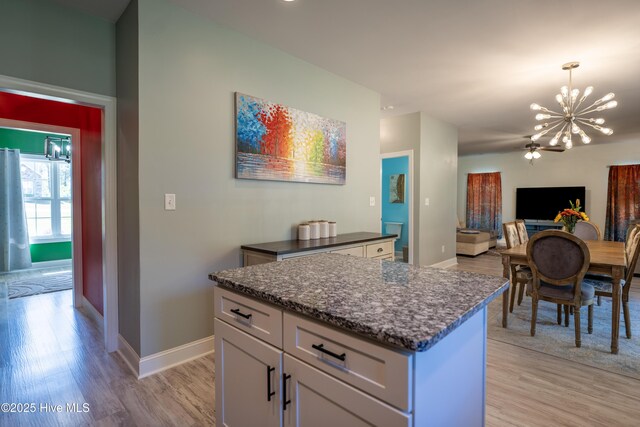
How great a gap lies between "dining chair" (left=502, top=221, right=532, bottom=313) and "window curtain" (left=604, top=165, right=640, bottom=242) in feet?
18.5

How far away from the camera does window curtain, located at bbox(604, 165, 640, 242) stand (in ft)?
23.8

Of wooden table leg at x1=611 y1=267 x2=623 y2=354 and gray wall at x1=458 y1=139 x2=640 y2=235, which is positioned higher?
gray wall at x1=458 y1=139 x2=640 y2=235

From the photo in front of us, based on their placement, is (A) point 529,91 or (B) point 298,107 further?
(A) point 529,91

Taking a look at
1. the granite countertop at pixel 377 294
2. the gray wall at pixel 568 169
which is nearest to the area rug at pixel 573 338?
the granite countertop at pixel 377 294

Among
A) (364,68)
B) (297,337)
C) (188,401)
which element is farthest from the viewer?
(364,68)

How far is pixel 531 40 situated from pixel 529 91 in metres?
1.53

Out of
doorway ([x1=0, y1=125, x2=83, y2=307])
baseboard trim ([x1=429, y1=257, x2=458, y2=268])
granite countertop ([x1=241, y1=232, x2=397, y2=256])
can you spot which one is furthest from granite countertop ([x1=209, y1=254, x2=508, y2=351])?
doorway ([x1=0, y1=125, x2=83, y2=307])

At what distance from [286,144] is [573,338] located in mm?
3049

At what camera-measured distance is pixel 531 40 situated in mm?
2770

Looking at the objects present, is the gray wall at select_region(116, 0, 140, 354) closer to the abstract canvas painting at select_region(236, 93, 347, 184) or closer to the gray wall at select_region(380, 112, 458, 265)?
the abstract canvas painting at select_region(236, 93, 347, 184)

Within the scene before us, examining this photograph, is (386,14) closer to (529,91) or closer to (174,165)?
(174,165)

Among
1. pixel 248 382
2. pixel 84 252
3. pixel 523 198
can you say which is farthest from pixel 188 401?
pixel 523 198

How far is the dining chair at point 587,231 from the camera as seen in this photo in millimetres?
4096

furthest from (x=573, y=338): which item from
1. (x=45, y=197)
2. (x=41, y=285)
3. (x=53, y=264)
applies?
(x=45, y=197)
